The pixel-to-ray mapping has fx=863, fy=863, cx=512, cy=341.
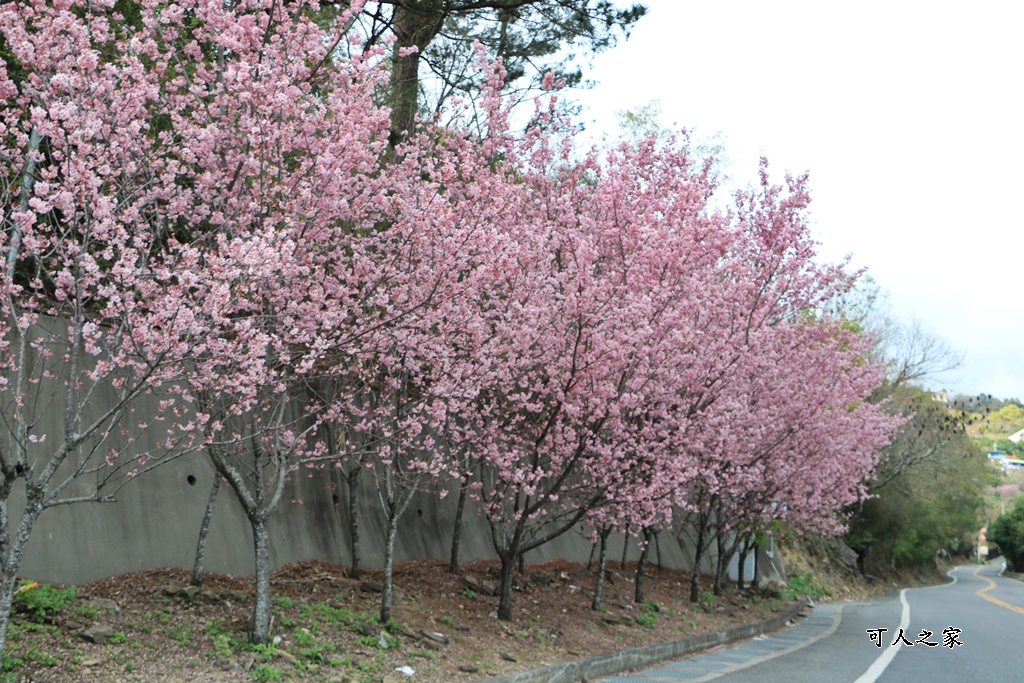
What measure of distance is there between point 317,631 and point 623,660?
4673 mm

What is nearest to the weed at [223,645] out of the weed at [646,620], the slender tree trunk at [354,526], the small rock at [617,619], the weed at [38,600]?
the weed at [38,600]

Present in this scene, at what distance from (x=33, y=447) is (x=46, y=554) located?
1161 mm

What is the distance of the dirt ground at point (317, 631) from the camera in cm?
747

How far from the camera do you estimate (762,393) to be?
16.7 meters

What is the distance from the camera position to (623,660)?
12.0 m

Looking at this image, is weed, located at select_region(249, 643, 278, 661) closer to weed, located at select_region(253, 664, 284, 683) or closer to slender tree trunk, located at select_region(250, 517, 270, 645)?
slender tree trunk, located at select_region(250, 517, 270, 645)

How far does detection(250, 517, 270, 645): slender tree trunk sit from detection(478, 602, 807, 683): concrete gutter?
230 cm

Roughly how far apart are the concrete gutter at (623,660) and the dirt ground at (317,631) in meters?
0.24

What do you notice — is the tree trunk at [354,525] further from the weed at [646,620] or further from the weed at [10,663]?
the weed at [10,663]

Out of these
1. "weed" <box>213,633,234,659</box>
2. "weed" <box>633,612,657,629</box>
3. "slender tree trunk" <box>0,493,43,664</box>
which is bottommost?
"weed" <box>633,612,657,629</box>

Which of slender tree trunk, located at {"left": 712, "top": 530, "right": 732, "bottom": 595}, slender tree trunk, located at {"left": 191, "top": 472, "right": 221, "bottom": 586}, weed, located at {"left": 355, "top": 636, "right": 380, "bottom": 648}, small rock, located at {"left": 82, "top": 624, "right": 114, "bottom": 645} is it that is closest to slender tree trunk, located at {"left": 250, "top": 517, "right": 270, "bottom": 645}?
weed, located at {"left": 355, "top": 636, "right": 380, "bottom": 648}

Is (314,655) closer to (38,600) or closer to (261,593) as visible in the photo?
(261,593)

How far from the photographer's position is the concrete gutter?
9.90m

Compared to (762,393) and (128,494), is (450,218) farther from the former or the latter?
(762,393)
